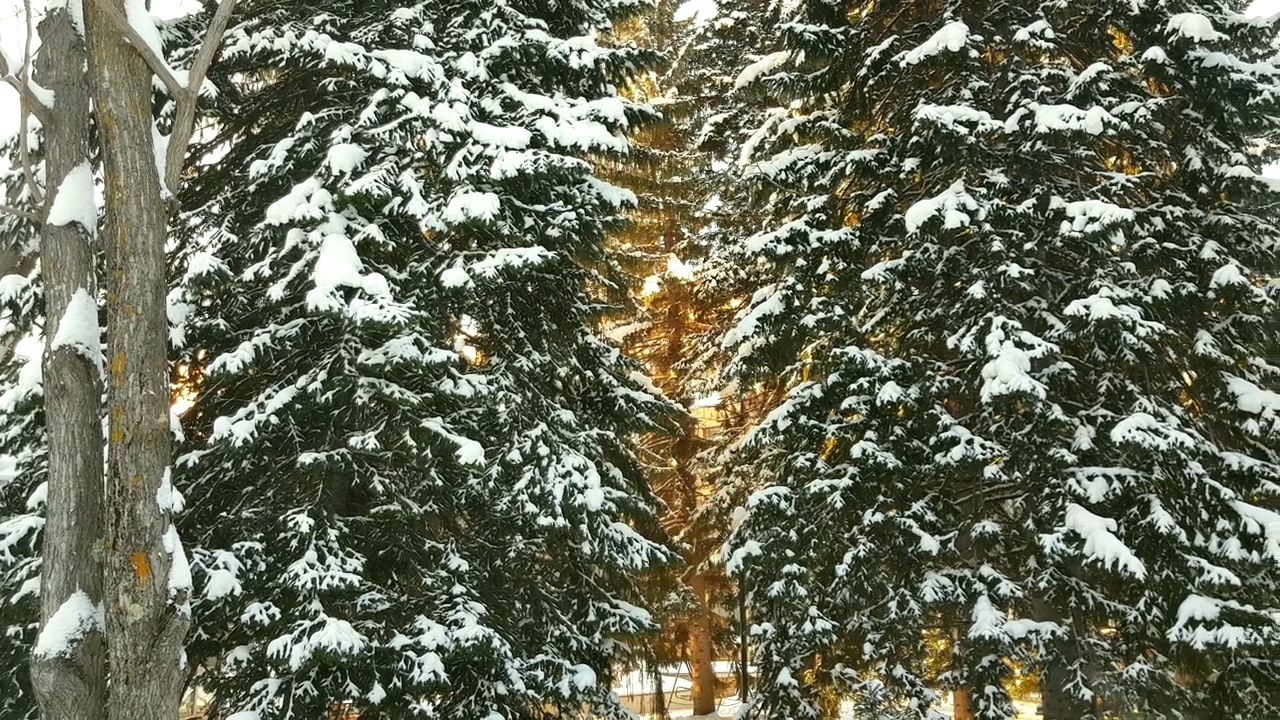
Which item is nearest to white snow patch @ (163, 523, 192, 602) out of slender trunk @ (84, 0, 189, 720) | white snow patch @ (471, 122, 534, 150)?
slender trunk @ (84, 0, 189, 720)

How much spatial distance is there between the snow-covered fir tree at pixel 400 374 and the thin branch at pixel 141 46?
172 cm

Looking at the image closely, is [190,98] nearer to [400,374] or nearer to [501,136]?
[501,136]

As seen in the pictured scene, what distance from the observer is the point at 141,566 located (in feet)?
17.3

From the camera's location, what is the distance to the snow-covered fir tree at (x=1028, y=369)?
8172mm

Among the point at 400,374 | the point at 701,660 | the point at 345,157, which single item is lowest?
the point at 701,660

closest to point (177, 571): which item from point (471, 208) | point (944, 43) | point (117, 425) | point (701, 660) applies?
point (117, 425)

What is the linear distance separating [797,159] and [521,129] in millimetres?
3959

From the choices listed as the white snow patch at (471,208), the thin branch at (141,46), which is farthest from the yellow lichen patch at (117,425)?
the white snow patch at (471,208)

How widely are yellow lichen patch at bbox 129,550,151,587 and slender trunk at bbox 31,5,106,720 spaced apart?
24 centimetres

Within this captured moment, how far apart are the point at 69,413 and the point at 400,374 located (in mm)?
2776

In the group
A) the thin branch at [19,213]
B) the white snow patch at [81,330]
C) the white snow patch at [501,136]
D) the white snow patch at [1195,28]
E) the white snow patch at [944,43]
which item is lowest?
the white snow patch at [81,330]

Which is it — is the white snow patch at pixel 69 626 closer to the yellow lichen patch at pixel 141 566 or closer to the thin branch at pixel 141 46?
the yellow lichen patch at pixel 141 566

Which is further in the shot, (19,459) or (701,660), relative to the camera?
(701,660)

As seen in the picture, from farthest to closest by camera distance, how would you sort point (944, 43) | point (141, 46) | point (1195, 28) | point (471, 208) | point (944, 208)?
point (944, 43), point (944, 208), point (1195, 28), point (471, 208), point (141, 46)
